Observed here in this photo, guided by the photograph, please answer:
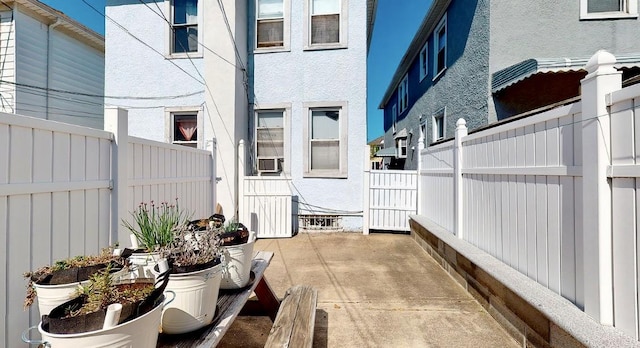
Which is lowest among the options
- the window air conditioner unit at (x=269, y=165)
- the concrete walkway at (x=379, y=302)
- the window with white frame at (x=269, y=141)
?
the concrete walkway at (x=379, y=302)

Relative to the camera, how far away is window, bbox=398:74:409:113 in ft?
38.7

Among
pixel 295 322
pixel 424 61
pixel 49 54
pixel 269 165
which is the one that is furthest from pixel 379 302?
pixel 49 54

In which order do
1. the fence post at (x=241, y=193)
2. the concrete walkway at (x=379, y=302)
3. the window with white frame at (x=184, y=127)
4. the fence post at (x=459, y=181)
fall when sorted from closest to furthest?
the concrete walkway at (x=379, y=302) < the fence post at (x=459, y=181) < the fence post at (x=241, y=193) < the window with white frame at (x=184, y=127)

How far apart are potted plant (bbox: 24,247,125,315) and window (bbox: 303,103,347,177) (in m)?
5.26

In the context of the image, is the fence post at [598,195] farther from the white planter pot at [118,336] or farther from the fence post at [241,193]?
the fence post at [241,193]

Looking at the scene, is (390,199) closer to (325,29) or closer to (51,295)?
(325,29)

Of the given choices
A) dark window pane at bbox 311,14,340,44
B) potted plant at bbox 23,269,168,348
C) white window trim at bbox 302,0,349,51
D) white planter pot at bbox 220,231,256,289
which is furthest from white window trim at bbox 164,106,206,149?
potted plant at bbox 23,269,168,348

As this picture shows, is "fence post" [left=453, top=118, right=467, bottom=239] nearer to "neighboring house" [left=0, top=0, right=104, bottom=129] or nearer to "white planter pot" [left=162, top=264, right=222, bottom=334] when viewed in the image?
"white planter pot" [left=162, top=264, right=222, bottom=334]

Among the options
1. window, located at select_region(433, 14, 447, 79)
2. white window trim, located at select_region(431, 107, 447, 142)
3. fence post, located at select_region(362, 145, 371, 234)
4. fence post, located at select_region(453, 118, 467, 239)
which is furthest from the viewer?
white window trim, located at select_region(431, 107, 447, 142)

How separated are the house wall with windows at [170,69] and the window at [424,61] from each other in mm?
5428

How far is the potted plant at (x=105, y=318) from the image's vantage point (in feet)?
3.09

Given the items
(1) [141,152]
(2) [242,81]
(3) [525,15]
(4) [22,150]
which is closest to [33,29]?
(2) [242,81]

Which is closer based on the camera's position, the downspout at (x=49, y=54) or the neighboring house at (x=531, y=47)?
the neighboring house at (x=531, y=47)

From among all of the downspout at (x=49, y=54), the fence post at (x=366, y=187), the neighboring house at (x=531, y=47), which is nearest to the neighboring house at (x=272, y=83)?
the fence post at (x=366, y=187)
